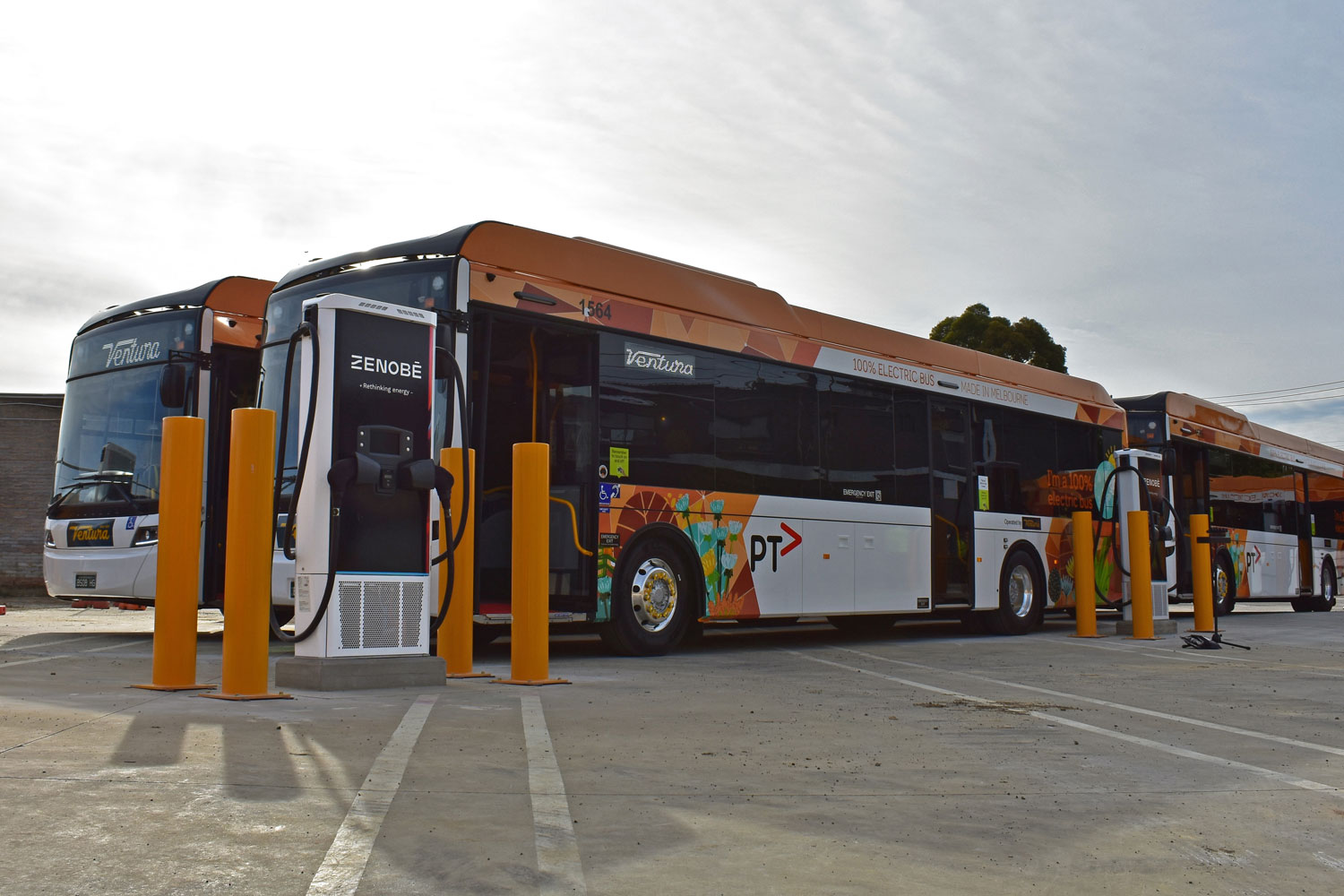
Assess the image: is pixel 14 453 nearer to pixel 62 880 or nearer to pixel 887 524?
pixel 887 524

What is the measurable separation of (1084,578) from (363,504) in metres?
11.1

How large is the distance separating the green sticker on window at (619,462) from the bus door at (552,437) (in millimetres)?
199

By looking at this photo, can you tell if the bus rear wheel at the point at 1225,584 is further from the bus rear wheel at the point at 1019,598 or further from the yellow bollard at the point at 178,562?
the yellow bollard at the point at 178,562

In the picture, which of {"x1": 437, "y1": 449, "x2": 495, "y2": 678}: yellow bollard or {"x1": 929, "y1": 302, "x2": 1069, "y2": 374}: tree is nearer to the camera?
{"x1": 437, "y1": 449, "x2": 495, "y2": 678}: yellow bollard

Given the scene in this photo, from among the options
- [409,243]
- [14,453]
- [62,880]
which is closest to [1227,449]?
[409,243]

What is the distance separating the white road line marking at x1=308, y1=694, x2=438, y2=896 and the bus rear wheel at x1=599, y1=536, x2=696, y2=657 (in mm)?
4999

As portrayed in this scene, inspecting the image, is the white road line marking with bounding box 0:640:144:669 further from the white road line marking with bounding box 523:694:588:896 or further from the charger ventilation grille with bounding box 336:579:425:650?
the white road line marking with bounding box 523:694:588:896

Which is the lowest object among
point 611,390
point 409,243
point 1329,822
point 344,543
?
point 1329,822

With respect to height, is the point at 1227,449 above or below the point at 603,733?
above

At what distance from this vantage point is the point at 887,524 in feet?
45.7

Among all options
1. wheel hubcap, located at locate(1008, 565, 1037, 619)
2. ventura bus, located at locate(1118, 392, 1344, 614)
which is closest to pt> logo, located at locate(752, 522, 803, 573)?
wheel hubcap, located at locate(1008, 565, 1037, 619)

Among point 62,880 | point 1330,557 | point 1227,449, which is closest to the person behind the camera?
point 62,880

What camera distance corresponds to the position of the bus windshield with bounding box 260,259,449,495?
9.70 metres

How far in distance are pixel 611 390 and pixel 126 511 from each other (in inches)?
206
